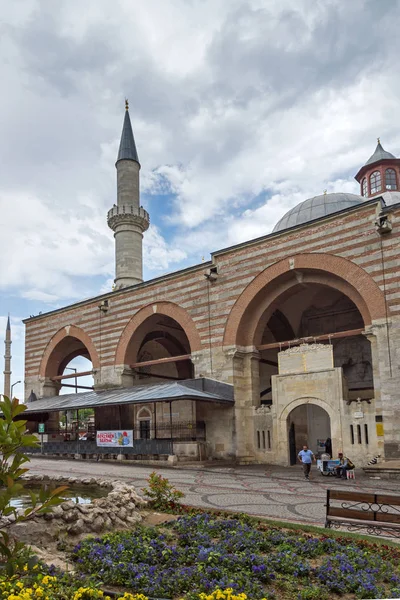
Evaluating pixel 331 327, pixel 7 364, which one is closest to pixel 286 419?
pixel 331 327

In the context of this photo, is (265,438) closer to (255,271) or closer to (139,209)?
(255,271)

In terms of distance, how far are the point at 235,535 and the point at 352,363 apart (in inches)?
843

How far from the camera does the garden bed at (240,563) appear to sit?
528cm

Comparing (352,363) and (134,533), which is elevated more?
(352,363)

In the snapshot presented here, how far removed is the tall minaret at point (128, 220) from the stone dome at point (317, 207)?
28.8 feet

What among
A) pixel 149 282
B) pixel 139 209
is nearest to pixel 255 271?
pixel 149 282

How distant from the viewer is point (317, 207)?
30.7 metres

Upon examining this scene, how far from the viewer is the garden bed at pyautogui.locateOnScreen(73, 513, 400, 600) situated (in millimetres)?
5277

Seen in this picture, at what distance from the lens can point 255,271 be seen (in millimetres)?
21953

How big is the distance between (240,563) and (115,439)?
56.5 ft

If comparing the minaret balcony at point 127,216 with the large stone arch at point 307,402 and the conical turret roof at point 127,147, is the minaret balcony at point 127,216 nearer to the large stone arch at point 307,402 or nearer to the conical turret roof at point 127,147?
the conical turret roof at point 127,147

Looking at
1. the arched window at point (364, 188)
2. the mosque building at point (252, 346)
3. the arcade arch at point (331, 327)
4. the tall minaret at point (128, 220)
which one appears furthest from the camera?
the arched window at point (364, 188)

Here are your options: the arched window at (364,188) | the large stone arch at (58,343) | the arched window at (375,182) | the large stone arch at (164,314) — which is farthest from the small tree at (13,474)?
the arched window at (364,188)

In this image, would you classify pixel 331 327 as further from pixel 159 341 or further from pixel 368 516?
pixel 368 516
